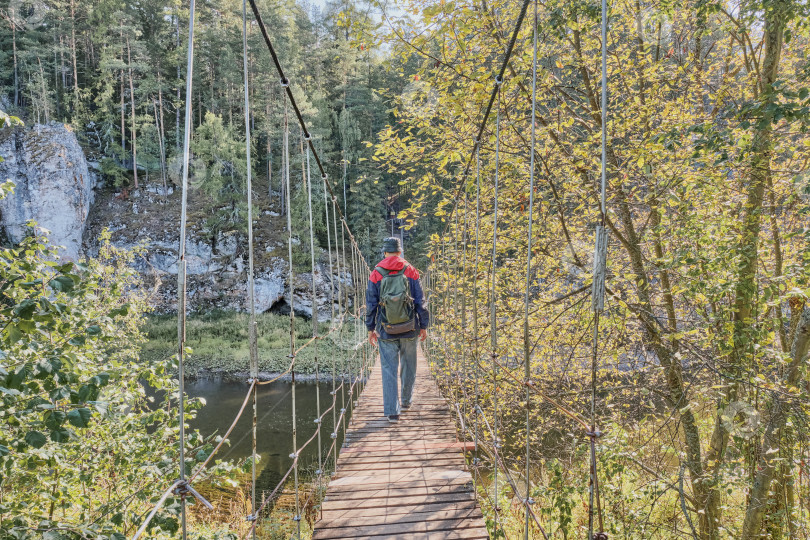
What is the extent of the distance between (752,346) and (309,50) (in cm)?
2681

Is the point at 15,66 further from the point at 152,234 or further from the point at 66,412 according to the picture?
the point at 66,412

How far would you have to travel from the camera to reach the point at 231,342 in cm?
1603

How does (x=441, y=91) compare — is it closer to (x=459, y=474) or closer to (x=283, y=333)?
(x=459, y=474)

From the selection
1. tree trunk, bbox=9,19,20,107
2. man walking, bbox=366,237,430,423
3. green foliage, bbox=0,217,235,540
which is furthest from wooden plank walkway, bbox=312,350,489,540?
tree trunk, bbox=9,19,20,107

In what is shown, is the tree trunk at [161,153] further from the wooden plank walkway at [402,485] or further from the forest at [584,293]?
the wooden plank walkway at [402,485]

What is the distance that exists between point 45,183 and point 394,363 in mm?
22419

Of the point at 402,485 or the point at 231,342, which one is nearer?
the point at 402,485

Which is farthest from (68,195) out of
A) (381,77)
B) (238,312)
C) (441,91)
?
(441,91)

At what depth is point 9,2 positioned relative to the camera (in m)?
20.2

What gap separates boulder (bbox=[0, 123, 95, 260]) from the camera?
708 inches

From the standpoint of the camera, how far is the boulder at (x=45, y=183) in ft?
59.0

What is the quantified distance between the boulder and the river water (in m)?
11.5

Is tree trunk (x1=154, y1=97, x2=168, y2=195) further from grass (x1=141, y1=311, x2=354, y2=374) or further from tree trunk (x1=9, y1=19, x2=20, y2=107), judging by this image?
grass (x1=141, y1=311, x2=354, y2=374)

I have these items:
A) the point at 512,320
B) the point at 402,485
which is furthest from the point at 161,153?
the point at 402,485
